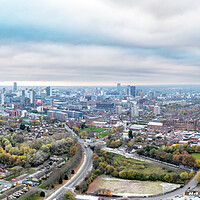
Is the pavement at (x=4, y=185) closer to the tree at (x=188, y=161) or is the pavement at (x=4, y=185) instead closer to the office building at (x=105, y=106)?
the tree at (x=188, y=161)

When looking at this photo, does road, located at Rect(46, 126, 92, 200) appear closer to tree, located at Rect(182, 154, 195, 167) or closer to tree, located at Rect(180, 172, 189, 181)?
tree, located at Rect(180, 172, 189, 181)

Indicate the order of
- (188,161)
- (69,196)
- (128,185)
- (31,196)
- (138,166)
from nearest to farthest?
(69,196) → (31,196) → (128,185) → (188,161) → (138,166)

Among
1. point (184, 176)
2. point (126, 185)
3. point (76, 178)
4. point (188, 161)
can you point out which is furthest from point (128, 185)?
point (188, 161)

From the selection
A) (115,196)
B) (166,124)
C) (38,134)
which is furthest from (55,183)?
(166,124)

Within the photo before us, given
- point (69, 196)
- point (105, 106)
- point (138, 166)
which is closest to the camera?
point (69, 196)

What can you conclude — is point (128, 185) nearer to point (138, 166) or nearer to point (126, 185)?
point (126, 185)

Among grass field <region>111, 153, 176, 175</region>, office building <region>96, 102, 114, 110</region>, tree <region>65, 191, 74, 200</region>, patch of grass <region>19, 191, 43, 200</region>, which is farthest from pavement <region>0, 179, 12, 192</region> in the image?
office building <region>96, 102, 114, 110</region>

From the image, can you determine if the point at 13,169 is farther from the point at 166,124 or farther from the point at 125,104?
the point at 125,104

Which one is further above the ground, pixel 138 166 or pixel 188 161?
pixel 188 161
